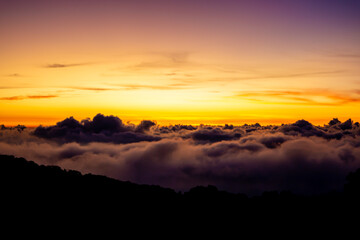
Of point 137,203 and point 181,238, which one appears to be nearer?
point 181,238

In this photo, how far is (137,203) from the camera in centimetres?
11512

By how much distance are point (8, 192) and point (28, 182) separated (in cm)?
1838

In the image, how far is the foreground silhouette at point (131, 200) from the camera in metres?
88.8

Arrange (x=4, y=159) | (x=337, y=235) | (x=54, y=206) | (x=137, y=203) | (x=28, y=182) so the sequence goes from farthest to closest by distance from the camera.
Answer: (x=4, y=159), (x=137, y=203), (x=28, y=182), (x=54, y=206), (x=337, y=235)

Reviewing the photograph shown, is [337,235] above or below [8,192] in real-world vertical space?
below

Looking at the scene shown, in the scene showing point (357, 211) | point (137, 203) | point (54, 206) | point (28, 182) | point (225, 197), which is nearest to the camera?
point (54, 206)

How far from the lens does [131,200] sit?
388 feet

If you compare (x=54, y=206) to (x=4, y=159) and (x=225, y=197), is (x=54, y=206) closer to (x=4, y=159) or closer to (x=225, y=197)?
(x=4, y=159)

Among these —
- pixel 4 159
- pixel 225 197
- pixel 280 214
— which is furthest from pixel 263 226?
pixel 4 159

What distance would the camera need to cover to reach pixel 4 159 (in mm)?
122562

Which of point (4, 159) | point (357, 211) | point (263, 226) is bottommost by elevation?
point (263, 226)

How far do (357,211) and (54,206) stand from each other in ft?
271

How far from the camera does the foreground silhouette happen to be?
88.8 metres

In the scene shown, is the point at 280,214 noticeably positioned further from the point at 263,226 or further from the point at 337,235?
the point at 337,235
